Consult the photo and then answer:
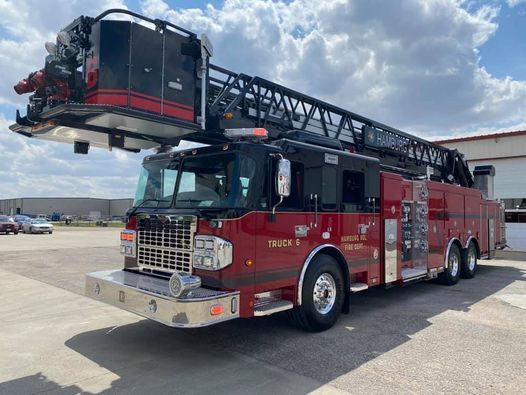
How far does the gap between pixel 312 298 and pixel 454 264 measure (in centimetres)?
608

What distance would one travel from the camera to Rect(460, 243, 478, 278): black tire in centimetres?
1106

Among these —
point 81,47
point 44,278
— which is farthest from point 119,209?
point 81,47

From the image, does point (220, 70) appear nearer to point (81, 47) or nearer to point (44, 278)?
point (81, 47)

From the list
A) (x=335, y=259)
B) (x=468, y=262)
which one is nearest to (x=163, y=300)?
(x=335, y=259)

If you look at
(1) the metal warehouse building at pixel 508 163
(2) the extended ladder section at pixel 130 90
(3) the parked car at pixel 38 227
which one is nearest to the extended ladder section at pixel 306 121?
(2) the extended ladder section at pixel 130 90

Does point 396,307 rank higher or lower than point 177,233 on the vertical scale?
lower

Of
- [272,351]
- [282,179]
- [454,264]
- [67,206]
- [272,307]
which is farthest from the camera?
[67,206]

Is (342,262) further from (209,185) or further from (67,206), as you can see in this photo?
(67,206)

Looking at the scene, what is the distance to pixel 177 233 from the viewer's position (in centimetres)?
534

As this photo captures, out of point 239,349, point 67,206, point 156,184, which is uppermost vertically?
point 67,206

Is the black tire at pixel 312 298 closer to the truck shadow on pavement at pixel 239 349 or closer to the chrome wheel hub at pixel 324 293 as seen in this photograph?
the chrome wheel hub at pixel 324 293

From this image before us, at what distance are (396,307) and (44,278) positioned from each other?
28.1 ft

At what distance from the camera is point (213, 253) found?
4.86 meters

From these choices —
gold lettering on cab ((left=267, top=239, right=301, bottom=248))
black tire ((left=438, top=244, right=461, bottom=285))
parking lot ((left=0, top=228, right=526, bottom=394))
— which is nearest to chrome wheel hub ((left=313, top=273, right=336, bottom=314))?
parking lot ((left=0, top=228, right=526, bottom=394))
